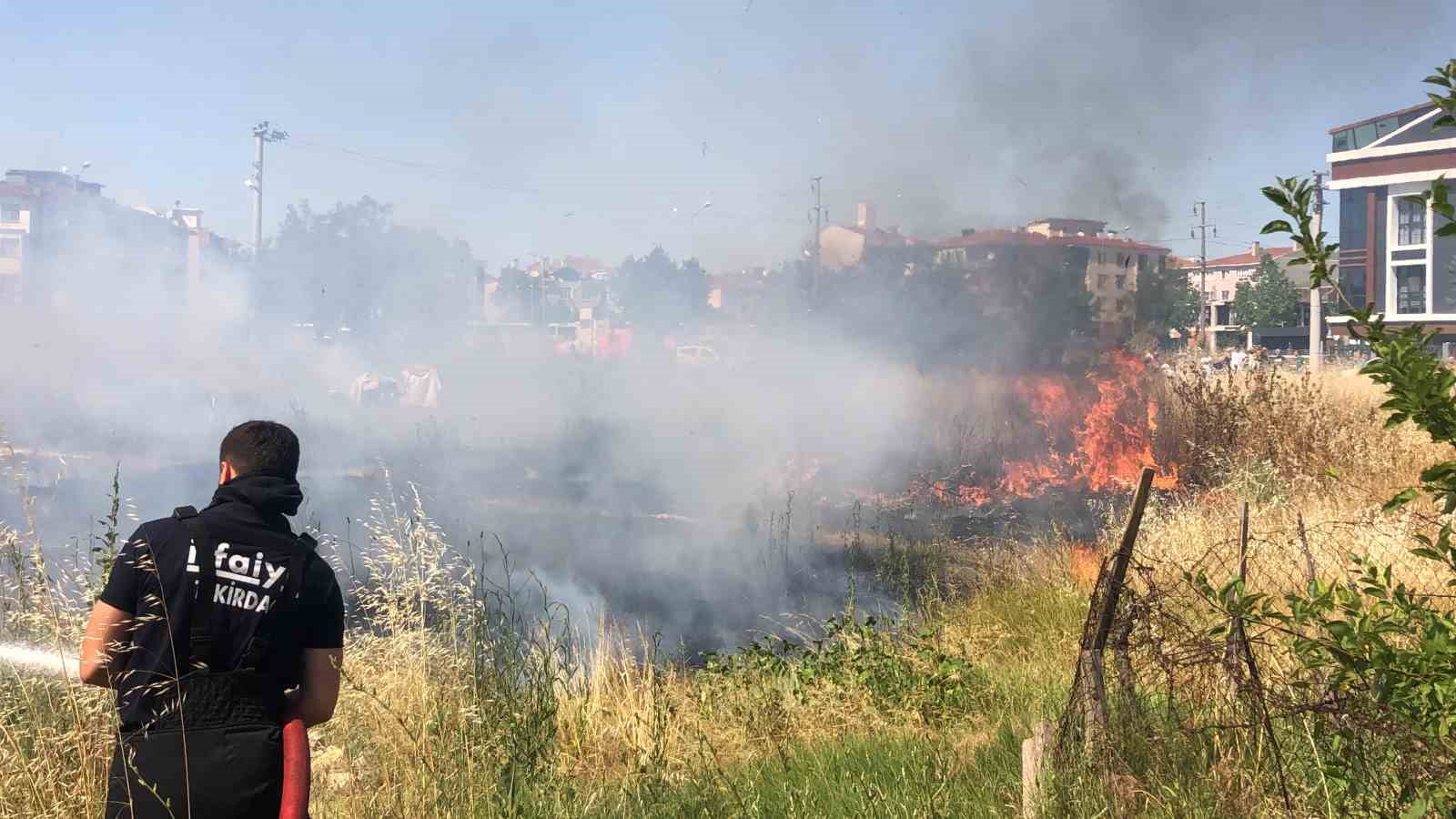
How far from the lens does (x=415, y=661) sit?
18.0 ft

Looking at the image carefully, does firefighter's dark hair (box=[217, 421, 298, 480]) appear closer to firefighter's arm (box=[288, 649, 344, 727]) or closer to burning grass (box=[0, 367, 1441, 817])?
firefighter's arm (box=[288, 649, 344, 727])

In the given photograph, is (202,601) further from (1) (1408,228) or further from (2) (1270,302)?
(2) (1270,302)

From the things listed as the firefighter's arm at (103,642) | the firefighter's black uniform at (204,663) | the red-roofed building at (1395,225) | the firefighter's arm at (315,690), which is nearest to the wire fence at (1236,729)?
the firefighter's arm at (315,690)

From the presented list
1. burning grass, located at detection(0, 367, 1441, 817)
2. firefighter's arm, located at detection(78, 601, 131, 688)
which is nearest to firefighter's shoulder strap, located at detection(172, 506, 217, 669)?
firefighter's arm, located at detection(78, 601, 131, 688)

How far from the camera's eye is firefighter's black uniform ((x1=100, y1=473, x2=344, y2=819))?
2928 mm

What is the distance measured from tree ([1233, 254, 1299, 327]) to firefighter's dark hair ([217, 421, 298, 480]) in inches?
2549

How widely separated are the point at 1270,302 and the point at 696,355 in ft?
156

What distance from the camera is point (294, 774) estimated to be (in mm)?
2996

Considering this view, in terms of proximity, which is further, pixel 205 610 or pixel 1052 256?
pixel 1052 256

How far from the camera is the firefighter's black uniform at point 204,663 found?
293 centimetres

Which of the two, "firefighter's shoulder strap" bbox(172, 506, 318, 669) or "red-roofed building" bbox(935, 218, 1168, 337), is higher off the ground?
"red-roofed building" bbox(935, 218, 1168, 337)

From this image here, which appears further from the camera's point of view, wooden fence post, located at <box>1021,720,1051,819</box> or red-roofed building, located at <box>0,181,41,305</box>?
red-roofed building, located at <box>0,181,41,305</box>

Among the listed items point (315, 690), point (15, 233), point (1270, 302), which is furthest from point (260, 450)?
point (1270, 302)

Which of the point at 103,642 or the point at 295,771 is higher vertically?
the point at 103,642
